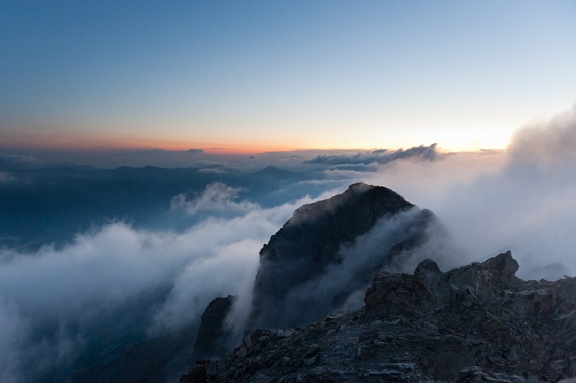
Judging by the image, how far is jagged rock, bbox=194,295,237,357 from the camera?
394 feet

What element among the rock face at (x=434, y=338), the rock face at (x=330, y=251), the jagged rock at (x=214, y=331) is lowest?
the jagged rock at (x=214, y=331)

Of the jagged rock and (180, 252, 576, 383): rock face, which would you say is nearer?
(180, 252, 576, 383): rock face

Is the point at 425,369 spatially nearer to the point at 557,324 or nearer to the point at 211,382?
the point at 557,324

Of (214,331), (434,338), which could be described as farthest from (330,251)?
(434,338)

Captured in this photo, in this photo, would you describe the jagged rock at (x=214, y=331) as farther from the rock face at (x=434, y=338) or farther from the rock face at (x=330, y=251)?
the rock face at (x=434, y=338)

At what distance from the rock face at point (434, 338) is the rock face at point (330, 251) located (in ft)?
230

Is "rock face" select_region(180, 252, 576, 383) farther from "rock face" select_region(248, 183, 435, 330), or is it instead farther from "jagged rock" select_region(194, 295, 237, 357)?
"jagged rock" select_region(194, 295, 237, 357)

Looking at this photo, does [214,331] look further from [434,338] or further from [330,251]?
[434,338]

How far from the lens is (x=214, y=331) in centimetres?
12381

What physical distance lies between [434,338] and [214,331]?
115m

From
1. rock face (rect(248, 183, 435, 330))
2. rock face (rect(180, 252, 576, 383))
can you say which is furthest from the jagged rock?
rock face (rect(180, 252, 576, 383))

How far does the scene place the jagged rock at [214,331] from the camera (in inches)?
4732

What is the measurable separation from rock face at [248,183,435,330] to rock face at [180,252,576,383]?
70.1 m

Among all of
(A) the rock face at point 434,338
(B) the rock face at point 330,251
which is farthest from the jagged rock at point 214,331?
(A) the rock face at point 434,338
